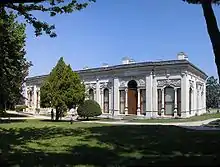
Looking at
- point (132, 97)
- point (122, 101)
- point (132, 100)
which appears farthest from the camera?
point (122, 101)

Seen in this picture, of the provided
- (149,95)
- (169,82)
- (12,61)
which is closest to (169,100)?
(169,82)

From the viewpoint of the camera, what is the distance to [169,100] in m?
48.2

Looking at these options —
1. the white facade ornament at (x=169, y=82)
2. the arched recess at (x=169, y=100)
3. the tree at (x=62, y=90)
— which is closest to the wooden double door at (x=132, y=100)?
the white facade ornament at (x=169, y=82)

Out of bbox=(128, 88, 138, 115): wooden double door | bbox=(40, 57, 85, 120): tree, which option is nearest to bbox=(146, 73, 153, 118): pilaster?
bbox=(128, 88, 138, 115): wooden double door

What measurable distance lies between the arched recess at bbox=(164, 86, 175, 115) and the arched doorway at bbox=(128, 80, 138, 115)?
4.62 meters

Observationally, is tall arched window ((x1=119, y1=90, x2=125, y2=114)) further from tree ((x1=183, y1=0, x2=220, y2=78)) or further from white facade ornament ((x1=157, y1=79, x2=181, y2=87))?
tree ((x1=183, y1=0, x2=220, y2=78))

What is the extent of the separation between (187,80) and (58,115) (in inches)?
669

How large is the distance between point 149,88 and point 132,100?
3.79 m

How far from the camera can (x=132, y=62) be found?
5322 cm

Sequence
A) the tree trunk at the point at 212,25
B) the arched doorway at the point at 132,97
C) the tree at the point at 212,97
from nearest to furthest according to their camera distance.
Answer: the tree trunk at the point at 212,25 < the arched doorway at the point at 132,97 < the tree at the point at 212,97

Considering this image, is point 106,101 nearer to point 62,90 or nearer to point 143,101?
point 143,101

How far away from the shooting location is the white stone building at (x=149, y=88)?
155 feet

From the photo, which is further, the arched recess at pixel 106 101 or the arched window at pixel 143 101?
the arched recess at pixel 106 101

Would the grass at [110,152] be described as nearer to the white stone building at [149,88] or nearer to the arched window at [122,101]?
the white stone building at [149,88]
